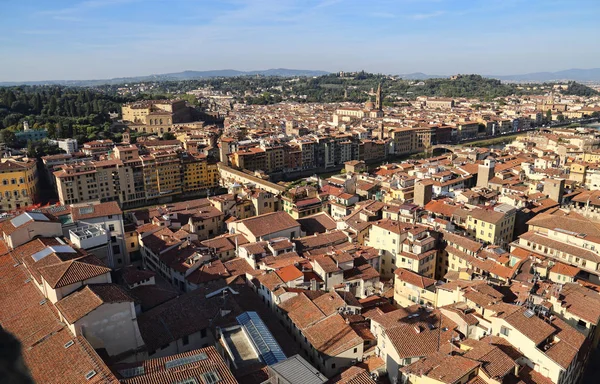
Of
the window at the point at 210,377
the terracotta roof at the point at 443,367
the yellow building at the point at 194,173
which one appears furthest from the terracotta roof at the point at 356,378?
the yellow building at the point at 194,173

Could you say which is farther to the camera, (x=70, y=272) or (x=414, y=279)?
(x=414, y=279)

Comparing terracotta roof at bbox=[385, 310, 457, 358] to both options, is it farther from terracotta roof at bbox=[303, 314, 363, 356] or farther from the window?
the window

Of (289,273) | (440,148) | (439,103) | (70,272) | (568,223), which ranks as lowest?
(440,148)

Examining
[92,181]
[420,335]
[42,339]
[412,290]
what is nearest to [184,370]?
[42,339]

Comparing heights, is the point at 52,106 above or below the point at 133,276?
above

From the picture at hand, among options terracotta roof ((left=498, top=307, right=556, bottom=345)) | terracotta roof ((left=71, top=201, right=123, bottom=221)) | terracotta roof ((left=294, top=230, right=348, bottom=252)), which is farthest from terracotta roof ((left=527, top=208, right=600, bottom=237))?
terracotta roof ((left=71, top=201, right=123, bottom=221))

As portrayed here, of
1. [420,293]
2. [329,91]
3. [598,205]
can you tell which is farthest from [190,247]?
[329,91]

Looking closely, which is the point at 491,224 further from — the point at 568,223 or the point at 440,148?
the point at 440,148

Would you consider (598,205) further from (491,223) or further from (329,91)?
(329,91)
